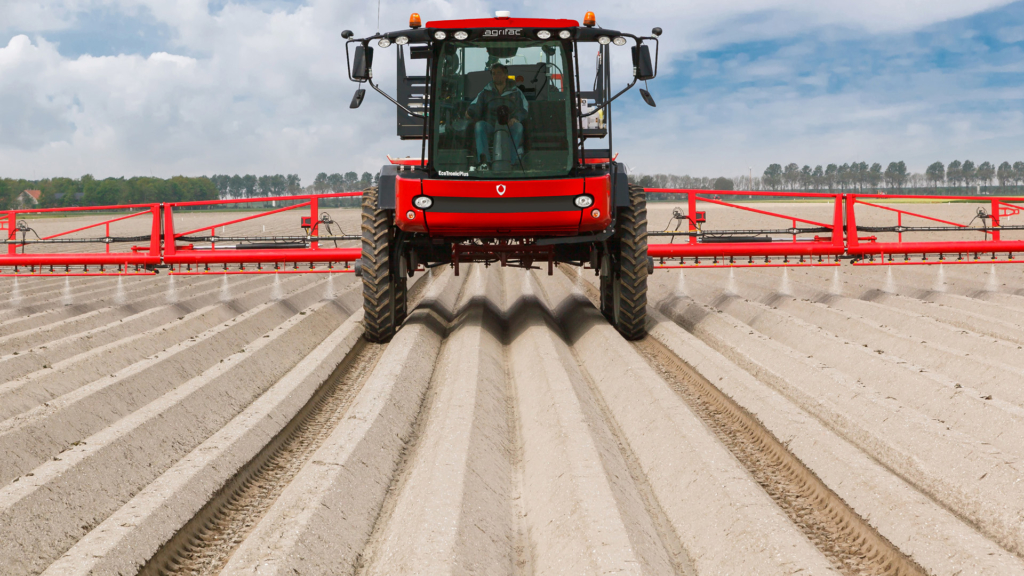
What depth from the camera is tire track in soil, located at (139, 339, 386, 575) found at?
2867 mm

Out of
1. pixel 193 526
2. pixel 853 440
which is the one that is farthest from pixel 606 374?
pixel 193 526

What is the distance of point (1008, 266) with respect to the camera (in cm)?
1205

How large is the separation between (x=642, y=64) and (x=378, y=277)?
8.56 feet

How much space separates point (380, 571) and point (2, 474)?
1912 millimetres

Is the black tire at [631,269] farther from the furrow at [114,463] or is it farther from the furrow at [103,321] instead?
the furrow at [103,321]

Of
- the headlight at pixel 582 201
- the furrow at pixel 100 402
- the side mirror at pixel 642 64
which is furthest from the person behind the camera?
the headlight at pixel 582 201

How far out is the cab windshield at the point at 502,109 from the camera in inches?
238

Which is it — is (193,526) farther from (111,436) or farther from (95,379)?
(95,379)

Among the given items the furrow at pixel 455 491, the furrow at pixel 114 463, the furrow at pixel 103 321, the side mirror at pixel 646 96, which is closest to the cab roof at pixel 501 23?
the side mirror at pixel 646 96

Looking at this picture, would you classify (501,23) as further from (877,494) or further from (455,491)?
(877,494)

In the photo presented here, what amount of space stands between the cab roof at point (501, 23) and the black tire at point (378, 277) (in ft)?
5.16

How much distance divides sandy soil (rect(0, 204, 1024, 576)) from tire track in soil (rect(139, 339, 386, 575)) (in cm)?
1

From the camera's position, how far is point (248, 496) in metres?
3.46

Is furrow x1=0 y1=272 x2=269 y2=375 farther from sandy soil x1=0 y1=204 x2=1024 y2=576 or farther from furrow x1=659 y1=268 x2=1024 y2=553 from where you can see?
furrow x1=659 y1=268 x2=1024 y2=553
